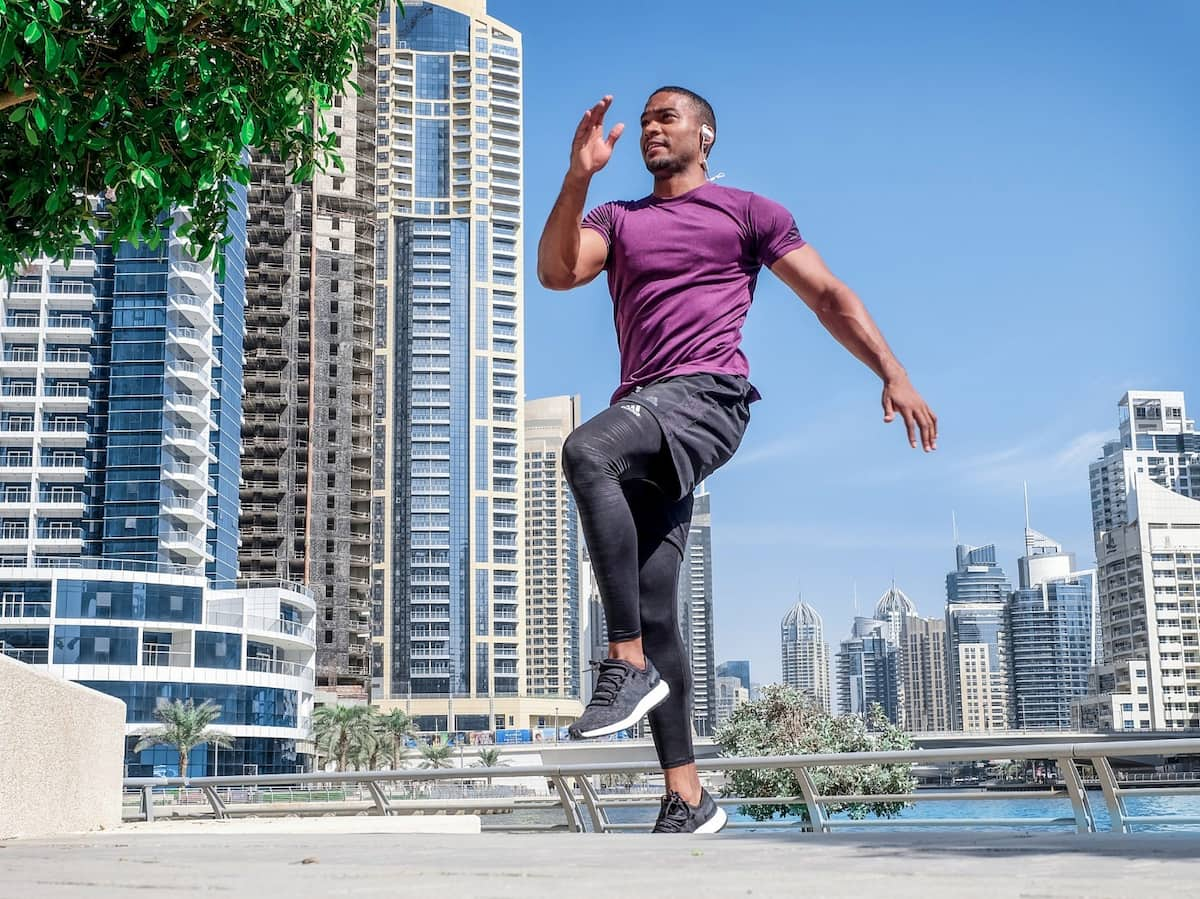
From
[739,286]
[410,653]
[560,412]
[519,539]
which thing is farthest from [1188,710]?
[739,286]

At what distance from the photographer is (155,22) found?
5191 millimetres

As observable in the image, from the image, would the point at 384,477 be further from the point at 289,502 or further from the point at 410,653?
the point at 289,502

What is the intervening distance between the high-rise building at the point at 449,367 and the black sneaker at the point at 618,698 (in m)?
120

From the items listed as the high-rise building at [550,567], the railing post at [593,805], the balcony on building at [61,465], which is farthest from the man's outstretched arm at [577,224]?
the high-rise building at [550,567]

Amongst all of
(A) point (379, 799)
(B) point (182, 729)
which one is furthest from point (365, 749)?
(A) point (379, 799)

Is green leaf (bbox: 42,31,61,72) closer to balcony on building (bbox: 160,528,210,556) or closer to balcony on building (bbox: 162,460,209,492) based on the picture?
balcony on building (bbox: 160,528,210,556)

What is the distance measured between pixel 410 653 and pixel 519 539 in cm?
1515

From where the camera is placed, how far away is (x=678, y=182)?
4074 millimetres

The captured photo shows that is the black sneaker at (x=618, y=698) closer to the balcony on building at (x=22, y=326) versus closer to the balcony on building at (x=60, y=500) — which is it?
the balcony on building at (x=60, y=500)

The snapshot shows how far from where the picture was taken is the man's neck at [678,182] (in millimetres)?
4074

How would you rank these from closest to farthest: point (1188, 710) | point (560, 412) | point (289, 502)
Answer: point (289, 502) → point (1188, 710) → point (560, 412)

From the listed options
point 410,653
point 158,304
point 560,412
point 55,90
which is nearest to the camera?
point 55,90

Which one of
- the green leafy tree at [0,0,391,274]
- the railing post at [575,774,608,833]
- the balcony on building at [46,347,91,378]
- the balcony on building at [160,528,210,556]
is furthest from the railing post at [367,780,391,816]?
the balcony on building at [46,347,91,378]

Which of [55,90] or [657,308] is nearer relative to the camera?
[657,308]
